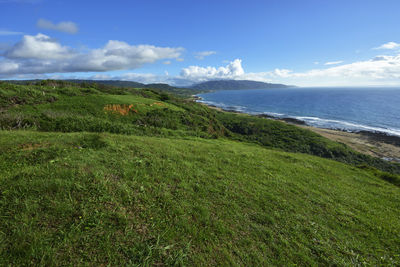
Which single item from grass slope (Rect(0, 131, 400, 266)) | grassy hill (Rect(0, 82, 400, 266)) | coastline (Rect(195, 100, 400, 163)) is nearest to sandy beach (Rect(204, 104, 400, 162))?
coastline (Rect(195, 100, 400, 163))

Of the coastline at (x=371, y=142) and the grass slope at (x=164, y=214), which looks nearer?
the grass slope at (x=164, y=214)

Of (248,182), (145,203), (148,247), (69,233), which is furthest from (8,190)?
(248,182)

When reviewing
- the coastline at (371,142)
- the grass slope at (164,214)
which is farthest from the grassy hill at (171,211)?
the coastline at (371,142)

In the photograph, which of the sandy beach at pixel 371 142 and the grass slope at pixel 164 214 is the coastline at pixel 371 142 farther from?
the grass slope at pixel 164 214

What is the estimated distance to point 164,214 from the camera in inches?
199

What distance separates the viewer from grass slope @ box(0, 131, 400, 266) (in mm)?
3701

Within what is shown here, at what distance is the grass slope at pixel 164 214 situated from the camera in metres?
3.70

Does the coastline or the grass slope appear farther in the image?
the coastline

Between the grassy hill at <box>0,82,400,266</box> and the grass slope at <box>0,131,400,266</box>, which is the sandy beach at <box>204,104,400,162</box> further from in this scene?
the grass slope at <box>0,131,400,266</box>

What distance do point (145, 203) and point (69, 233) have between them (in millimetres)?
2058

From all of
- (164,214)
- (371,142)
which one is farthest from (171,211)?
(371,142)

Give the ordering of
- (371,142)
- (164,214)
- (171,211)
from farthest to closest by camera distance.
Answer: (371,142), (171,211), (164,214)

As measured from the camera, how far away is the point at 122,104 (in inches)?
1000

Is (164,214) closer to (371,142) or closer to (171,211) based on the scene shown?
(171,211)
